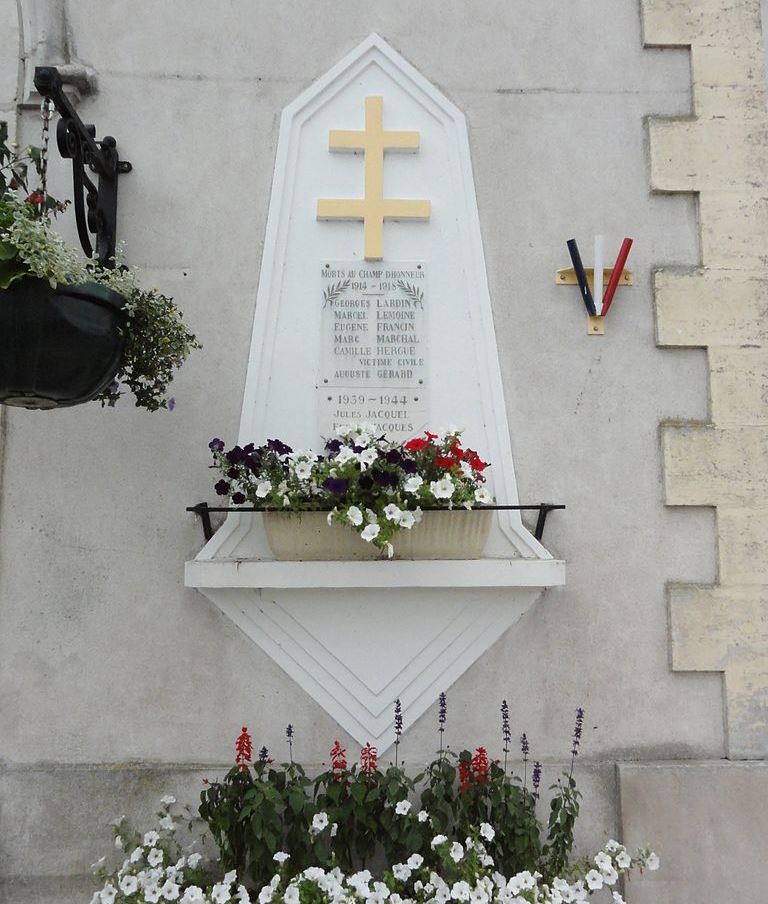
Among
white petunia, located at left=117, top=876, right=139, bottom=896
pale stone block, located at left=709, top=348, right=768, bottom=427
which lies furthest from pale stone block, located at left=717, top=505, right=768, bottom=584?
white petunia, located at left=117, top=876, right=139, bottom=896

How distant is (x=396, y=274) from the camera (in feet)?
9.99

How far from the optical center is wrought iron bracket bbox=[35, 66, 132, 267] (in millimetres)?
2490

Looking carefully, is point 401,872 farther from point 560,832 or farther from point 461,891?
point 560,832

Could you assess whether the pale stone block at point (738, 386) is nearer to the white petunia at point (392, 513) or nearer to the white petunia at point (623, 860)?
the white petunia at point (392, 513)

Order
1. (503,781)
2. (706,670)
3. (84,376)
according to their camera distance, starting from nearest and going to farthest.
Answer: (84,376) < (503,781) < (706,670)

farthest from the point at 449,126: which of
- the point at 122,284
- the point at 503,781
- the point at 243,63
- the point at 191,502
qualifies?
the point at 503,781

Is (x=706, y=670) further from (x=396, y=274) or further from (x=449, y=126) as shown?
(x=449, y=126)

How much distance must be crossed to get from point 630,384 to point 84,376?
182 cm

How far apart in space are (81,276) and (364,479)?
989mm

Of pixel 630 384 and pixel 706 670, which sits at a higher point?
pixel 630 384

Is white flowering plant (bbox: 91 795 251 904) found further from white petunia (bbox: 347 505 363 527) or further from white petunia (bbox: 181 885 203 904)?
white petunia (bbox: 347 505 363 527)

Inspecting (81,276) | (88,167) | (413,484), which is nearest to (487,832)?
(413,484)

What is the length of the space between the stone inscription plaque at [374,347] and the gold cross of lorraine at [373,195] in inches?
4.6

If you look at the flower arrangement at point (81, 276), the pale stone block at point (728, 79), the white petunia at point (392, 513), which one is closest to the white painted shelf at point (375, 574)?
the white petunia at point (392, 513)
